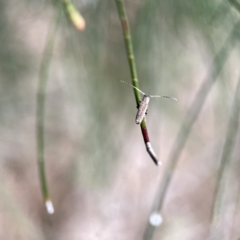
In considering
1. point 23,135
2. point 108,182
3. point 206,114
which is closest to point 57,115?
point 23,135

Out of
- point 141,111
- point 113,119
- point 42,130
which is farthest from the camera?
point 113,119

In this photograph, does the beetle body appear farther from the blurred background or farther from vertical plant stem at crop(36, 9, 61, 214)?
the blurred background

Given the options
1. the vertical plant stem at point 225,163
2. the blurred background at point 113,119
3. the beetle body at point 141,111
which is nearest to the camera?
the beetle body at point 141,111

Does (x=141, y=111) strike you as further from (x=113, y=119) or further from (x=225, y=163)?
(x=113, y=119)

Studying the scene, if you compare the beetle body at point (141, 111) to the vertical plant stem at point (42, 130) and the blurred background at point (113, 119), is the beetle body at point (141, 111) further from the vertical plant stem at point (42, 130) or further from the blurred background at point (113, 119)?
the blurred background at point (113, 119)

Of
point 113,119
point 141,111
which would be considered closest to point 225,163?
point 141,111

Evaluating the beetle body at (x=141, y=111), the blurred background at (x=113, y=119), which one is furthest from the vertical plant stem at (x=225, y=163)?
the beetle body at (x=141, y=111)

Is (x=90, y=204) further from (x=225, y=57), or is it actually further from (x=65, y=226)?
(x=225, y=57)

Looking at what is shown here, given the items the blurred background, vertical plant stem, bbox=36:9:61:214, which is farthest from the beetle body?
the blurred background
